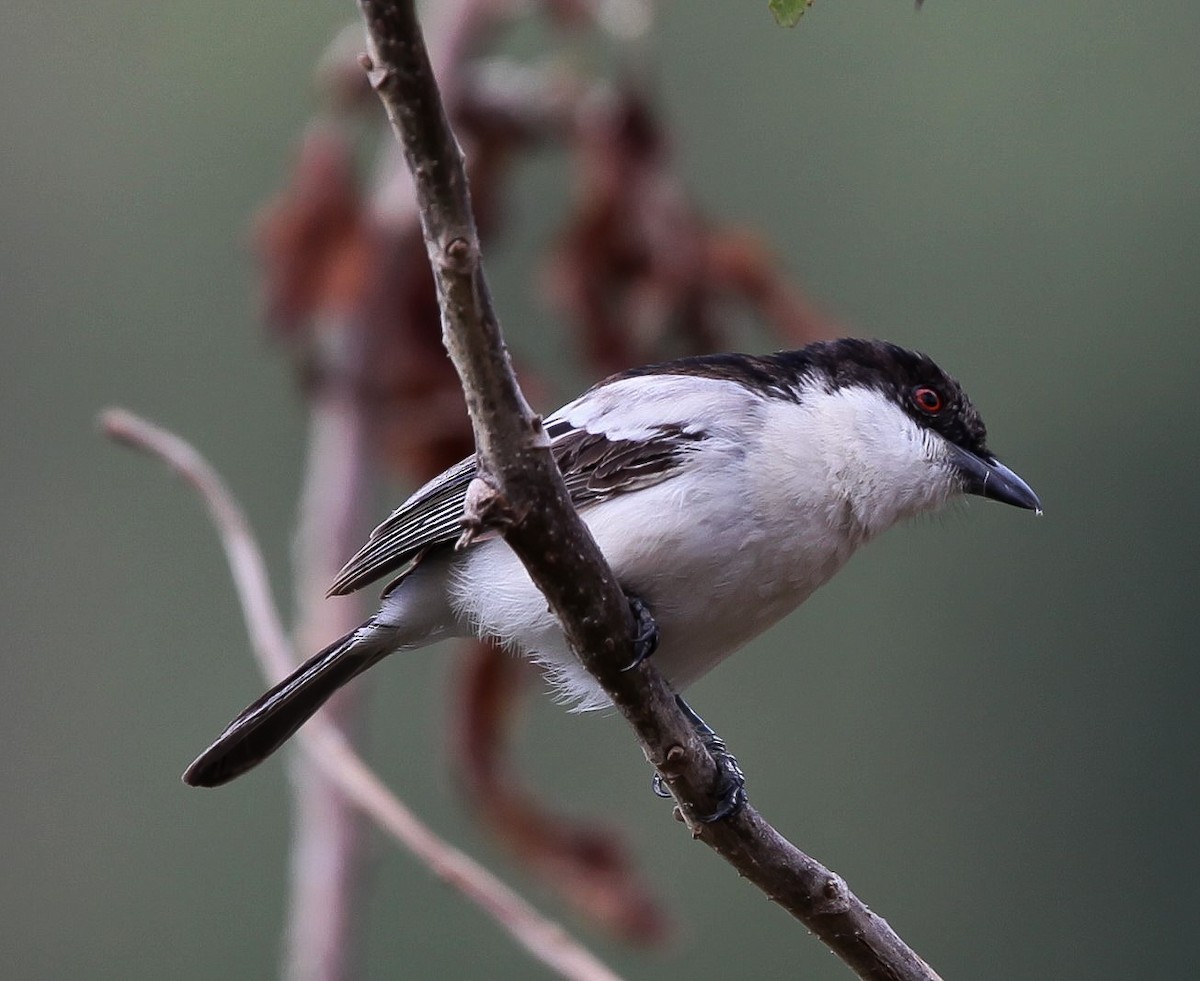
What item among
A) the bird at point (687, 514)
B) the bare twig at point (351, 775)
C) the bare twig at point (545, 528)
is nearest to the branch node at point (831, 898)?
the bare twig at point (545, 528)

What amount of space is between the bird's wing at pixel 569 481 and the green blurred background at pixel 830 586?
24.7ft

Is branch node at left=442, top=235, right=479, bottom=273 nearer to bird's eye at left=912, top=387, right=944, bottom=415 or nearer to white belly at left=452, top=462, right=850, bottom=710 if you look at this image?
white belly at left=452, top=462, right=850, bottom=710

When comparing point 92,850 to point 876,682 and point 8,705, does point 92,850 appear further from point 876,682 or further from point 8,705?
point 876,682

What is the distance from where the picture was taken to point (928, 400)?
396cm

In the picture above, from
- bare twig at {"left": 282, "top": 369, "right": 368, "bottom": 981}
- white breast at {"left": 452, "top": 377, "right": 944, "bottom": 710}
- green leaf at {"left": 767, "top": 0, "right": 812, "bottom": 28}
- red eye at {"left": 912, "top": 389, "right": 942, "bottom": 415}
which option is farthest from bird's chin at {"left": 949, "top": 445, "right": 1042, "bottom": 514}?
green leaf at {"left": 767, "top": 0, "right": 812, "bottom": 28}

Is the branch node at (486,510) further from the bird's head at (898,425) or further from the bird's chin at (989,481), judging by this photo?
the bird's chin at (989,481)

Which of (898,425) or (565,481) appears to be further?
(898,425)

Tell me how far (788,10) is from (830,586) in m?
12.4

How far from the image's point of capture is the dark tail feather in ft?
11.5

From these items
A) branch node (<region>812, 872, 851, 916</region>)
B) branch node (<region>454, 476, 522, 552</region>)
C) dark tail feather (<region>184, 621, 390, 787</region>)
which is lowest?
branch node (<region>812, 872, 851, 916</region>)

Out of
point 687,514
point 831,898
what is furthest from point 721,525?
point 831,898

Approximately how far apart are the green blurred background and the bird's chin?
293 inches

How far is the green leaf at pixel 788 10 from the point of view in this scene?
174 centimetres

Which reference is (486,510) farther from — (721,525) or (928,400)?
(928,400)
